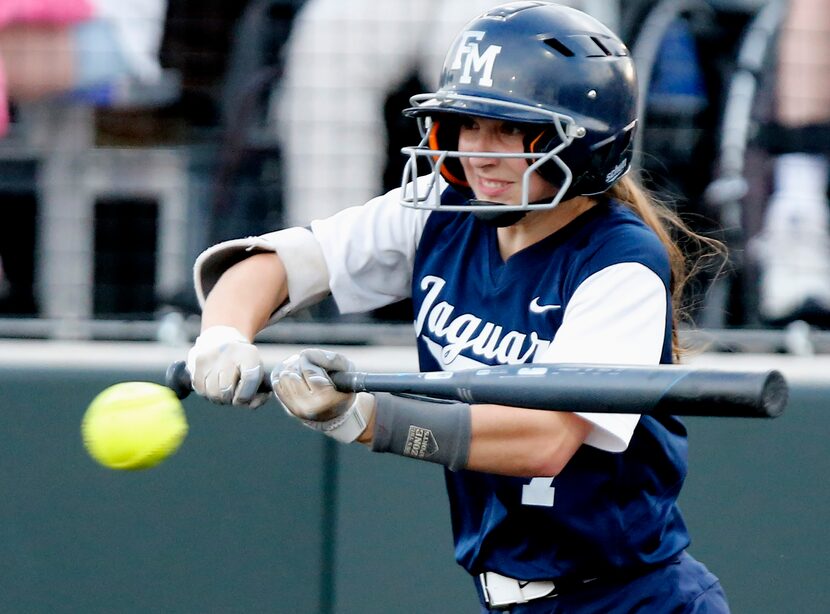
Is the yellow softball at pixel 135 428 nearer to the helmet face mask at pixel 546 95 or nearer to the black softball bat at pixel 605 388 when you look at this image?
the black softball bat at pixel 605 388

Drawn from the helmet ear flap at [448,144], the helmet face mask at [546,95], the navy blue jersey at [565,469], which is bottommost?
the navy blue jersey at [565,469]

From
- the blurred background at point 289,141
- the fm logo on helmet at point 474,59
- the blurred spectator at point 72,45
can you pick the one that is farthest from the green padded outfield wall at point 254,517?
the blurred spectator at point 72,45

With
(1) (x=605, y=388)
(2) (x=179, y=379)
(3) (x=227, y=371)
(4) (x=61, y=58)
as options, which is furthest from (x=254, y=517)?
(4) (x=61, y=58)

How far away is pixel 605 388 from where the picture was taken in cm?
225

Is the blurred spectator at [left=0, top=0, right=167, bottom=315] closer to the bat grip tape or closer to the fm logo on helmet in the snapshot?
the fm logo on helmet

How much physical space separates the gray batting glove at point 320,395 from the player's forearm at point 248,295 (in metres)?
0.48

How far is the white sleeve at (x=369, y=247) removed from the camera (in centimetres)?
304

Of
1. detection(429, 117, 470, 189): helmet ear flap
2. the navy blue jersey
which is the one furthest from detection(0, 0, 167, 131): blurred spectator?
the navy blue jersey

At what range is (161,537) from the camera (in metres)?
3.72

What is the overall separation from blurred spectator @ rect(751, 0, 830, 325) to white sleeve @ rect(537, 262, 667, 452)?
219 cm

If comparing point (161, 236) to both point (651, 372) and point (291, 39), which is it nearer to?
point (291, 39)

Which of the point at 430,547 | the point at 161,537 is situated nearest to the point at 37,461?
the point at 161,537

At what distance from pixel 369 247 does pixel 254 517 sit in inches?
39.5

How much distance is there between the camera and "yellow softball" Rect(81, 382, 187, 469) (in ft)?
8.70
